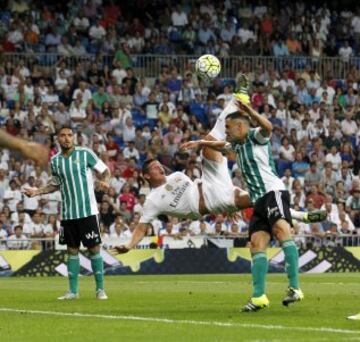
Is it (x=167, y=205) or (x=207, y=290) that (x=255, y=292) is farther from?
(x=207, y=290)

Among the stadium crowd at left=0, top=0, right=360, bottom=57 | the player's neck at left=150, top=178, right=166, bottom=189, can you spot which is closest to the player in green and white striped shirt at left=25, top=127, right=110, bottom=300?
the player's neck at left=150, top=178, right=166, bottom=189

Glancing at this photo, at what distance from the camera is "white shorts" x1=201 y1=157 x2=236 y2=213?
623 inches

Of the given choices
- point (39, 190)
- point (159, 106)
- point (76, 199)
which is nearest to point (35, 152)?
point (76, 199)

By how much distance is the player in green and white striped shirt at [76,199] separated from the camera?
17.0 metres

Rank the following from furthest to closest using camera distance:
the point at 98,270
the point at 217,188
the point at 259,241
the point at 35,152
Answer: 1. the point at 98,270
2. the point at 217,188
3. the point at 259,241
4. the point at 35,152

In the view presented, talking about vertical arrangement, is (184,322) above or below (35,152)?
below

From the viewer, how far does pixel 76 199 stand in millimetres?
17062

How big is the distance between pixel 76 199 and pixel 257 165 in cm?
397

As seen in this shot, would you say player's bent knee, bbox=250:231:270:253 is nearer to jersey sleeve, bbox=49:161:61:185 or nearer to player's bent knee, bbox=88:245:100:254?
player's bent knee, bbox=88:245:100:254

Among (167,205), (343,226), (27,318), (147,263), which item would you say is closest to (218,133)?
(167,205)

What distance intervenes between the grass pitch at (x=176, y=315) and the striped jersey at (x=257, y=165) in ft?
4.57

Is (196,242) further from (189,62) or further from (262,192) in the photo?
(262,192)

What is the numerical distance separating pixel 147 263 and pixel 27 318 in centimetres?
1418

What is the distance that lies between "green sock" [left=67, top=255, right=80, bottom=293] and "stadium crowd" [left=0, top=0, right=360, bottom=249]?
9.69m
